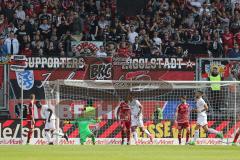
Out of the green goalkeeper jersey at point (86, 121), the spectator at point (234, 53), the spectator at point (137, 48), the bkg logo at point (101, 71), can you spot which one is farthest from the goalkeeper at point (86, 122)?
the spectator at point (234, 53)

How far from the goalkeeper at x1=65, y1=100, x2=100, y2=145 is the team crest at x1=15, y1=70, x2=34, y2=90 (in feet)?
7.30

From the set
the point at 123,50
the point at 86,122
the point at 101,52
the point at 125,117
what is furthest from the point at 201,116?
the point at 101,52

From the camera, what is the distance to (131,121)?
30.9 m

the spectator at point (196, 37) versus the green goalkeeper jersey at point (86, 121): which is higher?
the spectator at point (196, 37)

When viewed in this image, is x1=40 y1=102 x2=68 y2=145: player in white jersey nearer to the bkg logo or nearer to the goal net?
the goal net

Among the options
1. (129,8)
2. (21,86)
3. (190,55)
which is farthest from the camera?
(129,8)

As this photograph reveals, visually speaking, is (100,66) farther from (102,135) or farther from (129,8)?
(129,8)

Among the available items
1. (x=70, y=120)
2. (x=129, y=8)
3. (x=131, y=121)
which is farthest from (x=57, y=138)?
(x=129, y=8)

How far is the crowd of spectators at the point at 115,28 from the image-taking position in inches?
1289

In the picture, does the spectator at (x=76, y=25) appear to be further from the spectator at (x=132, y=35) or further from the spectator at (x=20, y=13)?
the spectator at (x=132, y=35)

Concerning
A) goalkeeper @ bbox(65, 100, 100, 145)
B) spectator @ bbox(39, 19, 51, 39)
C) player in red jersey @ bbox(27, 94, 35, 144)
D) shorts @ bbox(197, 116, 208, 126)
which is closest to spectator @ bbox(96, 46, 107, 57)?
goalkeeper @ bbox(65, 100, 100, 145)

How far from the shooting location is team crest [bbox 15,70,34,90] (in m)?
30.9

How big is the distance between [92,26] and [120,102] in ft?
14.4

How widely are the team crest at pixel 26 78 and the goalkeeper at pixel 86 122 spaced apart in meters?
2.22
